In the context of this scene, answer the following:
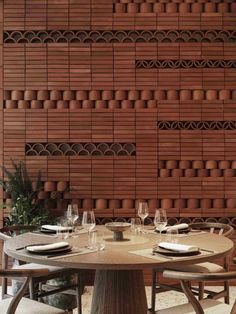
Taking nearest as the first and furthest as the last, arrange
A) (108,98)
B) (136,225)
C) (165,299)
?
1. (136,225)
2. (165,299)
3. (108,98)

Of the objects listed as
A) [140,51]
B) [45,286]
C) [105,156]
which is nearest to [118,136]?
[105,156]

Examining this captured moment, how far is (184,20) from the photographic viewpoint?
199 inches

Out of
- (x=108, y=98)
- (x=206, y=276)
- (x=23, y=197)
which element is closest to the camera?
(x=206, y=276)

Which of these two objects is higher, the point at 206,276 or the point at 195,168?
the point at 195,168

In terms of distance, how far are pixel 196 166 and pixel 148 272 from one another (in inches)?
50.1

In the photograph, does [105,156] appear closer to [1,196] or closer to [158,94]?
[158,94]

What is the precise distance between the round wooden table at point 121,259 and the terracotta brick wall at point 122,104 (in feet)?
5.81

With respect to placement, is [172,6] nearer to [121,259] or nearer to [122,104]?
[122,104]

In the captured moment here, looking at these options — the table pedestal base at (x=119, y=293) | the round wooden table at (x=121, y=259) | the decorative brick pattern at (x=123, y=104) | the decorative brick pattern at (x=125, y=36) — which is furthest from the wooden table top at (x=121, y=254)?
the decorative brick pattern at (x=125, y=36)

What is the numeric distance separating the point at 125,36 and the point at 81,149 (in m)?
1.35

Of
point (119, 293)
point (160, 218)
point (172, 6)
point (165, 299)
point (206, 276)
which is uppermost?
point (172, 6)

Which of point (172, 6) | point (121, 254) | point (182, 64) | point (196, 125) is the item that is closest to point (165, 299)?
point (196, 125)

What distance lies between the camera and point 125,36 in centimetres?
506

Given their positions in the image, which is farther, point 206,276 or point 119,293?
point 119,293
